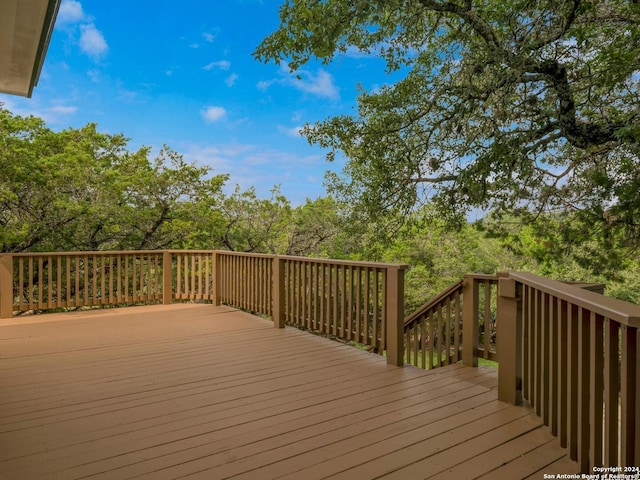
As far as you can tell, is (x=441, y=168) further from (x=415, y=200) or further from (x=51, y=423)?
(x=51, y=423)

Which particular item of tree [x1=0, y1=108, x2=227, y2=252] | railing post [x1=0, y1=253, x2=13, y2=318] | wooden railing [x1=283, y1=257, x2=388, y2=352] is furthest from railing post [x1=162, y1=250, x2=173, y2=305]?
tree [x1=0, y1=108, x2=227, y2=252]

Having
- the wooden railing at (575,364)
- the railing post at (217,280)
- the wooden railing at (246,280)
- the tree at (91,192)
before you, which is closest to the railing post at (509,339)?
the wooden railing at (575,364)

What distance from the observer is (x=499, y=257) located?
478 inches

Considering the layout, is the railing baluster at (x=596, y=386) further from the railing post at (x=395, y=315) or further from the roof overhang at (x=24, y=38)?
the roof overhang at (x=24, y=38)

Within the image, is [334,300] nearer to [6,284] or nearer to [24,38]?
[24,38]

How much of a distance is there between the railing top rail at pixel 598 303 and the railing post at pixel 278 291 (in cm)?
322

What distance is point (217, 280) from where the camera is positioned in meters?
6.50

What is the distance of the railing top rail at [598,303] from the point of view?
1.31 meters

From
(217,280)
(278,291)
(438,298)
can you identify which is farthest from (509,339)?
(217,280)

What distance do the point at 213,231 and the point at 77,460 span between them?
30.9 feet

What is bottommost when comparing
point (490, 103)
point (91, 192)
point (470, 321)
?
point (470, 321)

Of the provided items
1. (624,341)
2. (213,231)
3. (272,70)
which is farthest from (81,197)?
(272,70)

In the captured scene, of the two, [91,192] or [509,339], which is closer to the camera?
[509,339]

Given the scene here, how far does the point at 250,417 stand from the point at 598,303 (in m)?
1.99
